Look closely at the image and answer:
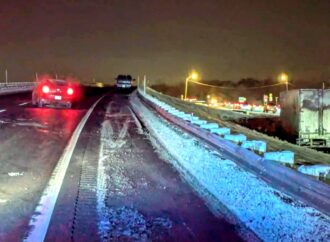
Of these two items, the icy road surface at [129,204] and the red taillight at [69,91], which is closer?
the icy road surface at [129,204]

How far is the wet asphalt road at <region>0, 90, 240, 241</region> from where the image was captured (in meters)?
6.72

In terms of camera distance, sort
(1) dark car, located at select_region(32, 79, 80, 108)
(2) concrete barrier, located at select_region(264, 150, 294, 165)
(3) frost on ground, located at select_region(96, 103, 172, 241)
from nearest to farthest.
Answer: (3) frost on ground, located at select_region(96, 103, 172, 241)
(2) concrete barrier, located at select_region(264, 150, 294, 165)
(1) dark car, located at select_region(32, 79, 80, 108)

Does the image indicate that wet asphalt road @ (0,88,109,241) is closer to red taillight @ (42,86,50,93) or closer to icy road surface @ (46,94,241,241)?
icy road surface @ (46,94,241,241)

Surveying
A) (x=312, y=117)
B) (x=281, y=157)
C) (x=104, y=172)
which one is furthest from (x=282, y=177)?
(x=312, y=117)

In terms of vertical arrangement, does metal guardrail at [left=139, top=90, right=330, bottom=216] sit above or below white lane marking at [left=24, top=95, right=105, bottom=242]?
above

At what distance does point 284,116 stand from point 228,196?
33122mm

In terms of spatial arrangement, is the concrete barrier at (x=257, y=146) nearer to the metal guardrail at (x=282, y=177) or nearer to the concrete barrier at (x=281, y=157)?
the metal guardrail at (x=282, y=177)

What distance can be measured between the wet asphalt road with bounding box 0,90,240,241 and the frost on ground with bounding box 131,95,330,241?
0.41 meters

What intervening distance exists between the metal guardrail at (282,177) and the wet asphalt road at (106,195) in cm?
96

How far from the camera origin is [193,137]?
51.0 feet

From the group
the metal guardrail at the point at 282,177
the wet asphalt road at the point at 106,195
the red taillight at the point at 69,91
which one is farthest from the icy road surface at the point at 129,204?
the red taillight at the point at 69,91

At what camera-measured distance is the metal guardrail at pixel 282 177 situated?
6.19 meters

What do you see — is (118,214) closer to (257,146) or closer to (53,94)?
(257,146)

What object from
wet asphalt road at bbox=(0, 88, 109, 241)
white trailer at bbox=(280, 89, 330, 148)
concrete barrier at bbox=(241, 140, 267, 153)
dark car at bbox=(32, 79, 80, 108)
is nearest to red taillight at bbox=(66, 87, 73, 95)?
dark car at bbox=(32, 79, 80, 108)
